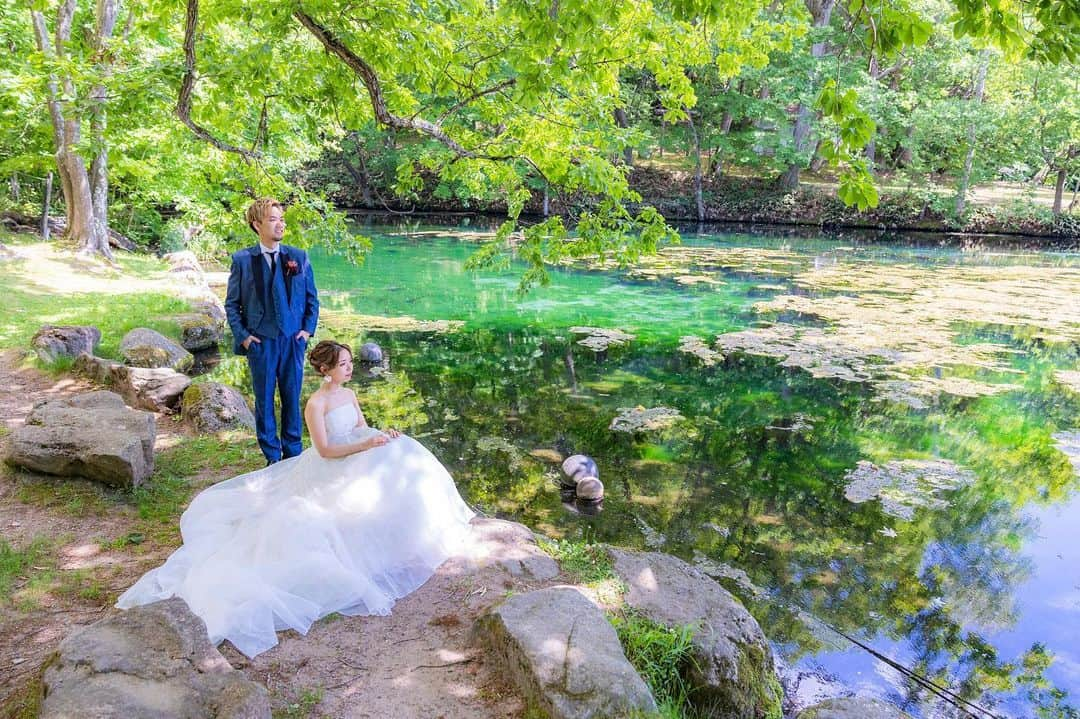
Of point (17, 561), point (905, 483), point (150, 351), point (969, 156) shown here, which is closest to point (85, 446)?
point (17, 561)

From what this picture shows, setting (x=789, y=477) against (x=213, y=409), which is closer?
(x=213, y=409)

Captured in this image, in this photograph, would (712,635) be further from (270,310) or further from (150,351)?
(150,351)

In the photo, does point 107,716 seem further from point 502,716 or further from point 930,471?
point 930,471

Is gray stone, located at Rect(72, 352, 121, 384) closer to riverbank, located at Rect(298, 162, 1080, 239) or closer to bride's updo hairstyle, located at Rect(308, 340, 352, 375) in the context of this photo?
bride's updo hairstyle, located at Rect(308, 340, 352, 375)

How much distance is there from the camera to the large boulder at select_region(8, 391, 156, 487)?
4312 mm

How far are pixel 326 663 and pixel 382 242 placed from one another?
20497mm

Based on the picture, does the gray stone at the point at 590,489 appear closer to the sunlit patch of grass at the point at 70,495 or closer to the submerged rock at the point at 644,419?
the submerged rock at the point at 644,419

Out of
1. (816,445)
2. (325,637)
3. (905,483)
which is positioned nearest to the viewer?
(325,637)

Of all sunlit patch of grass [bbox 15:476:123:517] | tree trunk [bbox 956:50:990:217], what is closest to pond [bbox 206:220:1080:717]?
sunlit patch of grass [bbox 15:476:123:517]

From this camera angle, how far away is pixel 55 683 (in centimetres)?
212

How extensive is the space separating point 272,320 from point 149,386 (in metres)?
2.70

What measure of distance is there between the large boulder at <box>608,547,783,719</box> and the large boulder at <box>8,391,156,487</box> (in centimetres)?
317

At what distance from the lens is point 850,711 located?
110 inches

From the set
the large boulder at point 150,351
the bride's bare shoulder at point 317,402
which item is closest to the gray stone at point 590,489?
the bride's bare shoulder at point 317,402
